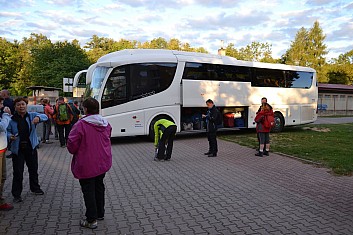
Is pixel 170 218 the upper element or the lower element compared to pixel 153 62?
lower

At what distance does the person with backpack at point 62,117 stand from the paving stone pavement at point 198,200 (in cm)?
296

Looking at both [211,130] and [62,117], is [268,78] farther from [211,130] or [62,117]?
[62,117]

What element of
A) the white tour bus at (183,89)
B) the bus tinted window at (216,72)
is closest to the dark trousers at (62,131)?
the white tour bus at (183,89)

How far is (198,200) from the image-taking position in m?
5.47

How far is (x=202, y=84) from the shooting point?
14258 mm

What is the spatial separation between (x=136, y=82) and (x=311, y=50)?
2113 inches

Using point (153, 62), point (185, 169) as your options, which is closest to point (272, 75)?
point (153, 62)

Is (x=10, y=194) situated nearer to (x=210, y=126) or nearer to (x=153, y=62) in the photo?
(x=210, y=126)

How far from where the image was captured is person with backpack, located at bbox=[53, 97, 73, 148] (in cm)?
1156

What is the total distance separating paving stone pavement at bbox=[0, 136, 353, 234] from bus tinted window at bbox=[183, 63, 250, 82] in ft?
19.9

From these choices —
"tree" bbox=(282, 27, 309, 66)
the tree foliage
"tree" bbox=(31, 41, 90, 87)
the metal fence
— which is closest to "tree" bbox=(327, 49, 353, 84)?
the tree foliage

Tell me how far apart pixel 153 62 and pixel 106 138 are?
9.32 meters

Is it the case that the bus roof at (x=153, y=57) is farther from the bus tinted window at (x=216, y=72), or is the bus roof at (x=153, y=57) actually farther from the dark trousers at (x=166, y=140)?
the dark trousers at (x=166, y=140)

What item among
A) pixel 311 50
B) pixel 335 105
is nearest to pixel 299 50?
pixel 311 50
